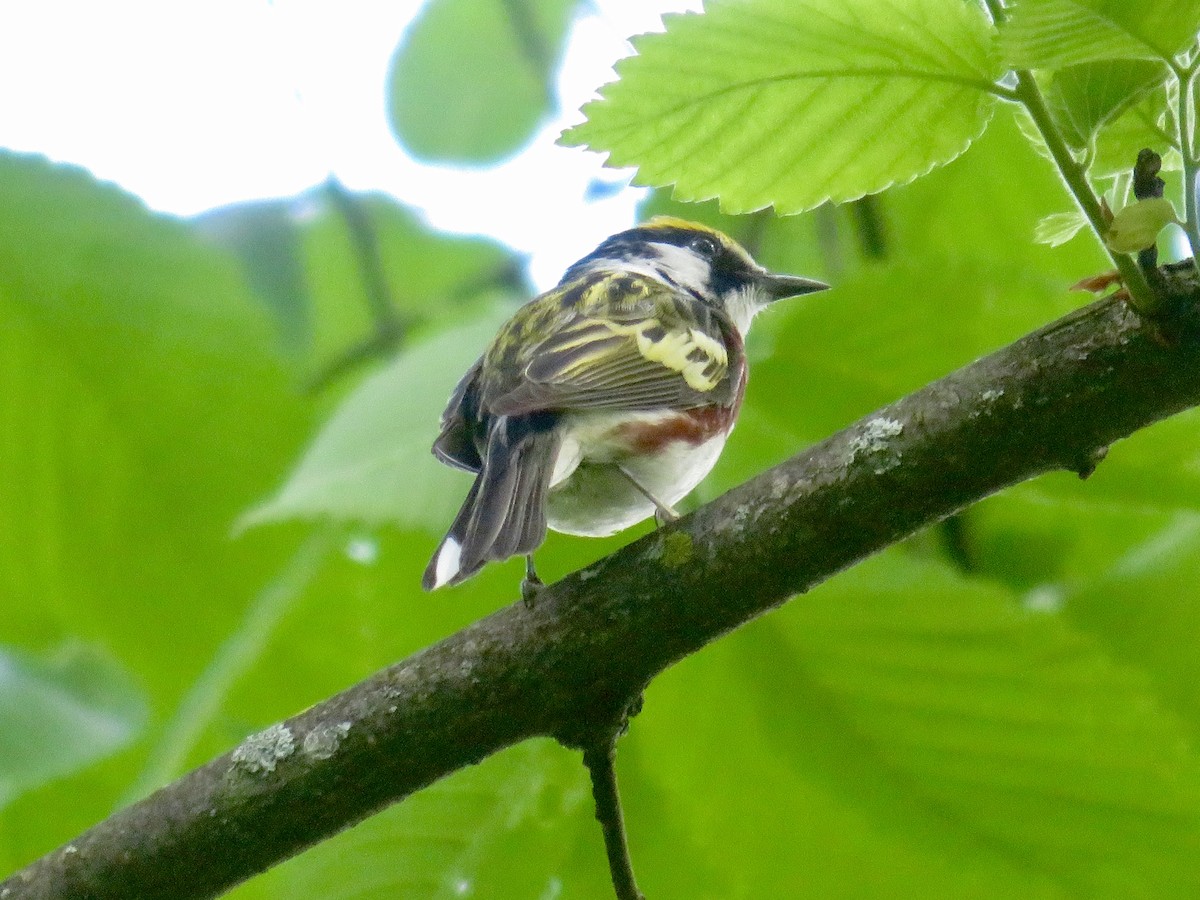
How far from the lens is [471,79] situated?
163 inches

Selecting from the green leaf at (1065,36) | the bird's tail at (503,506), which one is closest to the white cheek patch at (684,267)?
the bird's tail at (503,506)

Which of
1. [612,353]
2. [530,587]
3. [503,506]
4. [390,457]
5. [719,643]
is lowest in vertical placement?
[719,643]

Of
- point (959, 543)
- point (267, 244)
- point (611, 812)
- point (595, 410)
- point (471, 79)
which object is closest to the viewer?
point (611, 812)

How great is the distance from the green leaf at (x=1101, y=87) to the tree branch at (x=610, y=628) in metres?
0.32

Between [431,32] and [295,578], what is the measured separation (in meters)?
2.36

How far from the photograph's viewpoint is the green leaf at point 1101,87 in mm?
1227

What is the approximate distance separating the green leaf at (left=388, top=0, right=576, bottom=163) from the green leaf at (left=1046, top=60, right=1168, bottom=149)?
9.75ft

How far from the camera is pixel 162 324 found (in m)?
2.66

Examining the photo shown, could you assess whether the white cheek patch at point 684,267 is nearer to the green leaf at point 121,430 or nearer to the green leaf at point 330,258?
the green leaf at point 330,258

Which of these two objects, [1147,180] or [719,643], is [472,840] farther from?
[1147,180]

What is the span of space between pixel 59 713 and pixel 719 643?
1.18 m

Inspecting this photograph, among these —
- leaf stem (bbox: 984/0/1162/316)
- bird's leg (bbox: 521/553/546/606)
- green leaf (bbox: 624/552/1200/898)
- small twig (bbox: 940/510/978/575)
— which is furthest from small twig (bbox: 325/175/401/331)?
leaf stem (bbox: 984/0/1162/316)

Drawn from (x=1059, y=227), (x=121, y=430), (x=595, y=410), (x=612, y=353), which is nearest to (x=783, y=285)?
(x=612, y=353)

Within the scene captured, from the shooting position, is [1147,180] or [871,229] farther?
[871,229]
